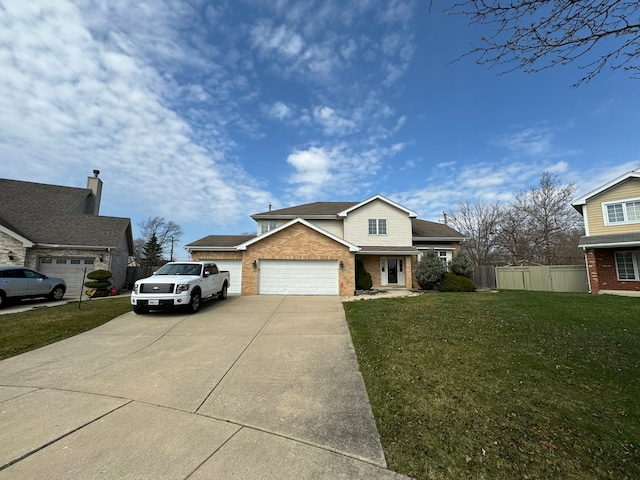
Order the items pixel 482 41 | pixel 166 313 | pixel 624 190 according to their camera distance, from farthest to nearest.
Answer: pixel 624 190 → pixel 166 313 → pixel 482 41

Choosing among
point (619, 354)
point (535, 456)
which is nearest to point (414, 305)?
point (619, 354)

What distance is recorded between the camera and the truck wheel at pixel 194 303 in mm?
9974

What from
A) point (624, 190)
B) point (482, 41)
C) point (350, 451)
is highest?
point (624, 190)

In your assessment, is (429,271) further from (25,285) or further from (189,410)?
(25,285)

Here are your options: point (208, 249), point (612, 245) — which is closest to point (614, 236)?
point (612, 245)

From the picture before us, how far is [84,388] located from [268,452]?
3410mm

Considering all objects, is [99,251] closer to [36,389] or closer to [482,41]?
[36,389]

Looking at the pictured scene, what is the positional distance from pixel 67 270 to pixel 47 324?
1106 cm

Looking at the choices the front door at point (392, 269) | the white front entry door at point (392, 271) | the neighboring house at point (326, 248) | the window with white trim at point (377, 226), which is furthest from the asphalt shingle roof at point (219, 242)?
the front door at point (392, 269)

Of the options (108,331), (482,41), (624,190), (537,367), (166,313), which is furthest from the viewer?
(624,190)

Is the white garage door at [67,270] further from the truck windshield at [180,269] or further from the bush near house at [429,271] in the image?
the bush near house at [429,271]

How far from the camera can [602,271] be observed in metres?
15.8

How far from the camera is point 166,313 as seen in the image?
405 inches

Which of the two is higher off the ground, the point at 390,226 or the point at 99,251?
the point at 390,226
